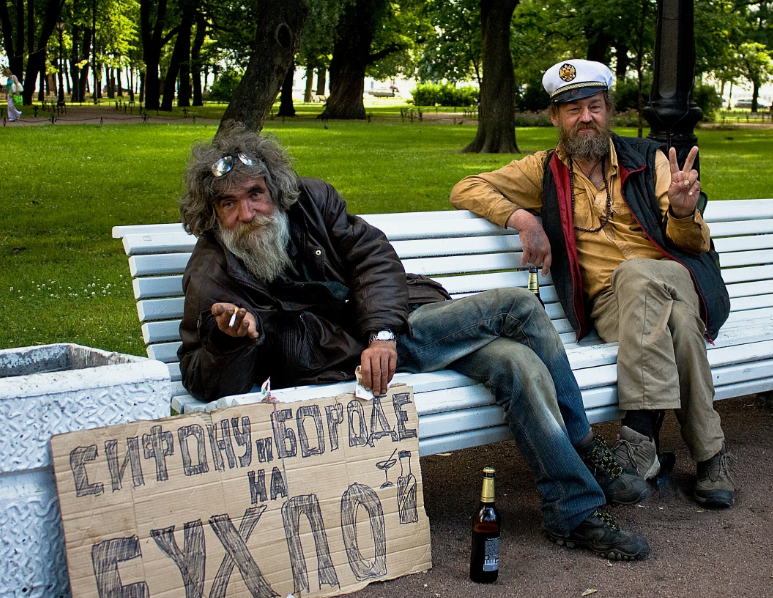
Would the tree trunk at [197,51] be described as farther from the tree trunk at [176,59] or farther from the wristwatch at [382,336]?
the wristwatch at [382,336]

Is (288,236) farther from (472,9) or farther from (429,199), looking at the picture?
(472,9)

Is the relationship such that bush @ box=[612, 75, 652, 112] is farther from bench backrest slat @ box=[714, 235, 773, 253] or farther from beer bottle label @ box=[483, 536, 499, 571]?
beer bottle label @ box=[483, 536, 499, 571]

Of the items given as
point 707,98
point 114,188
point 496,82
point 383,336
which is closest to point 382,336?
point 383,336

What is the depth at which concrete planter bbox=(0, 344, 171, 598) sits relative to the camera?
277 cm

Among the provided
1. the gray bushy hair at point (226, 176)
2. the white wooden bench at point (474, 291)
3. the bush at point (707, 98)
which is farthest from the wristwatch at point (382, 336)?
the bush at point (707, 98)

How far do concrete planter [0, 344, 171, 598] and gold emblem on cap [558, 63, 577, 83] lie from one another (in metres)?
2.50

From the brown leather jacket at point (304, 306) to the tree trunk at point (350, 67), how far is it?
33450mm

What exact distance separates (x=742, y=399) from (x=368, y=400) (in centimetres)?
322

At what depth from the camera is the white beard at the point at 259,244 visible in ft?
11.6

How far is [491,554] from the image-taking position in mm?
3371

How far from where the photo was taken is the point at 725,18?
25.4 metres

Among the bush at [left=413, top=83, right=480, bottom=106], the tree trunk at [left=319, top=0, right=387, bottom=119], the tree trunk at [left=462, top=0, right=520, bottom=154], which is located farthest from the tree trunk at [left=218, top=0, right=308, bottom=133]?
the bush at [left=413, top=83, right=480, bottom=106]

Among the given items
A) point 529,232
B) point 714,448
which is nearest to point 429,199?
point 529,232

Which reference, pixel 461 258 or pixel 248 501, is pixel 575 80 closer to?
pixel 461 258
